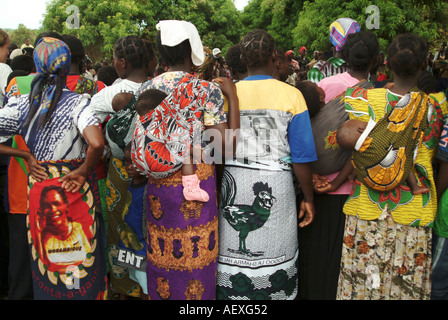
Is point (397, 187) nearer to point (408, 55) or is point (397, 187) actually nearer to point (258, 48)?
point (408, 55)

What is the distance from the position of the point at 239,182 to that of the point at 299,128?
526mm

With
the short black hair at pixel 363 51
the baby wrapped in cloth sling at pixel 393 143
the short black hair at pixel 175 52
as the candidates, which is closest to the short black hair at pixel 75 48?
the short black hair at pixel 175 52

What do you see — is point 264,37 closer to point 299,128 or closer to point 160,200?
point 299,128

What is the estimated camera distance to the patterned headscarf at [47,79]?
2.34 metres

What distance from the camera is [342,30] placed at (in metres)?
3.97

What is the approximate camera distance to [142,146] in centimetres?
219

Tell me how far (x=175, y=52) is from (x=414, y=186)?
1.74m

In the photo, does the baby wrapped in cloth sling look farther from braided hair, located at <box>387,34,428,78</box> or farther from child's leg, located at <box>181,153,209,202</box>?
child's leg, located at <box>181,153,209,202</box>

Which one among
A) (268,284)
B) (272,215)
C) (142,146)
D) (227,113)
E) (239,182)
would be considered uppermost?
(227,113)

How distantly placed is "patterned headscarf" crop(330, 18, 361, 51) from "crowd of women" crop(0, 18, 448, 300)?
1.54 metres

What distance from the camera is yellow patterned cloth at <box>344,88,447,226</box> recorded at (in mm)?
2357

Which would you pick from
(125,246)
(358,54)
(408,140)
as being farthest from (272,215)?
(358,54)

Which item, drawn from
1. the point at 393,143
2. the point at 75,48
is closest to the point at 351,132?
the point at 393,143

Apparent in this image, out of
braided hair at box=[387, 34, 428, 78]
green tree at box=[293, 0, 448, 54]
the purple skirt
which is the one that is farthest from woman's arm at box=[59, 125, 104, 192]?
green tree at box=[293, 0, 448, 54]
